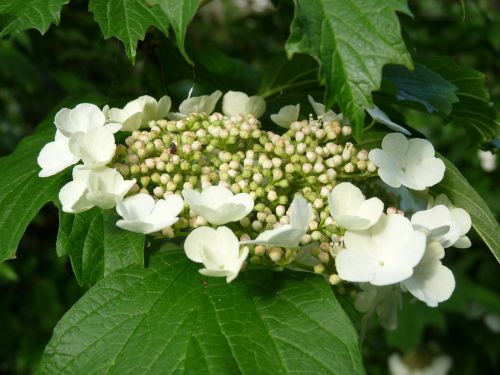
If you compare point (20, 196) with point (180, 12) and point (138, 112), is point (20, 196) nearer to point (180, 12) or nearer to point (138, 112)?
point (138, 112)

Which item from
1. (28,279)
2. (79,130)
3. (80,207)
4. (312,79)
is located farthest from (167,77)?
(28,279)

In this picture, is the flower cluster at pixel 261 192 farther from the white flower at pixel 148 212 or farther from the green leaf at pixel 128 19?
the green leaf at pixel 128 19

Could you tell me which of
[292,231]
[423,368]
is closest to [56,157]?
[292,231]

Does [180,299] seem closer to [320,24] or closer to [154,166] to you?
[154,166]

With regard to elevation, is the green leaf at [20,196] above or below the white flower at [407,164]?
below

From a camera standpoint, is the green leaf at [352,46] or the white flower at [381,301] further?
the white flower at [381,301]

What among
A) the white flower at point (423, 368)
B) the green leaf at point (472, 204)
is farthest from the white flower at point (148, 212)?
the white flower at point (423, 368)

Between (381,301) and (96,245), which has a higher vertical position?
(96,245)
